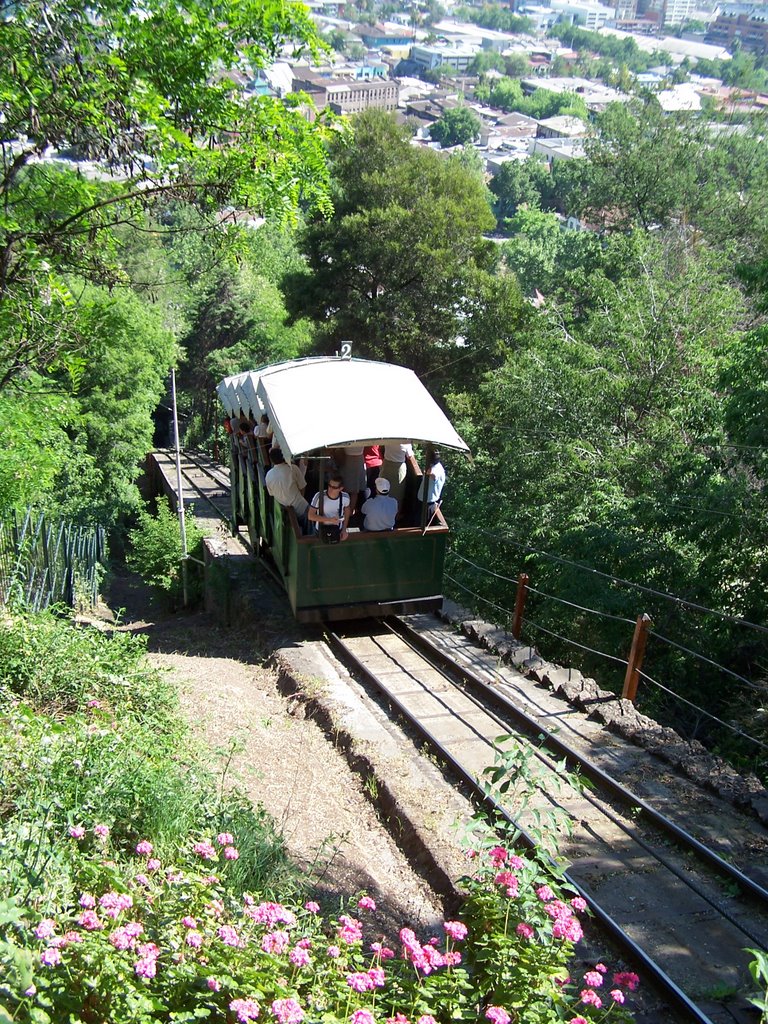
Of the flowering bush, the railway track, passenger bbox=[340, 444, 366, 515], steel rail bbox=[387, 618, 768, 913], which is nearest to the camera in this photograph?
the flowering bush

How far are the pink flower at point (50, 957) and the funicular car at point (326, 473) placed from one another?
22.8 ft

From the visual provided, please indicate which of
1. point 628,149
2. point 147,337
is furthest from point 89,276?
point 628,149

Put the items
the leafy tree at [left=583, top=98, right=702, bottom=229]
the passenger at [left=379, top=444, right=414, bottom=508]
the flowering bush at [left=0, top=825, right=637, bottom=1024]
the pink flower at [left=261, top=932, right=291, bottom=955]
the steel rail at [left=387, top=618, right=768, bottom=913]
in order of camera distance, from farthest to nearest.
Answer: the leafy tree at [left=583, top=98, right=702, bottom=229], the passenger at [left=379, top=444, right=414, bottom=508], the steel rail at [left=387, top=618, right=768, bottom=913], the pink flower at [left=261, top=932, right=291, bottom=955], the flowering bush at [left=0, top=825, right=637, bottom=1024]

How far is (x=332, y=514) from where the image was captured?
11070 mm

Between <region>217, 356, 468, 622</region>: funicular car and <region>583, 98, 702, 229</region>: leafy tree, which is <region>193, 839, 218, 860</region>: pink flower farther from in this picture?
<region>583, 98, 702, 229</region>: leafy tree

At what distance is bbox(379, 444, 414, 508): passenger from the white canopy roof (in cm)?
79

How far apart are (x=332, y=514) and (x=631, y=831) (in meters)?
5.13

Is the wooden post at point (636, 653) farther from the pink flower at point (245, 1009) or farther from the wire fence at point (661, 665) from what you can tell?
the pink flower at point (245, 1009)

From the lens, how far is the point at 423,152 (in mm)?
25688

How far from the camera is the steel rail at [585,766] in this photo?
6.65m

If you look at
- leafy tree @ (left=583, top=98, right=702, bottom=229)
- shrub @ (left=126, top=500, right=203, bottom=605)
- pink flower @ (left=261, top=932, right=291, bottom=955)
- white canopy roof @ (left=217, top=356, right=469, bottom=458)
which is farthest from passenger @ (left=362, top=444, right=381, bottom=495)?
leafy tree @ (left=583, top=98, right=702, bottom=229)

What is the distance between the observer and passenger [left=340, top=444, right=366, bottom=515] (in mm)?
11992

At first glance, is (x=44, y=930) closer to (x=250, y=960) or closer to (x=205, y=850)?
(x=250, y=960)

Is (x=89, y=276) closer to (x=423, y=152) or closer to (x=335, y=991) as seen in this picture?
(x=335, y=991)
